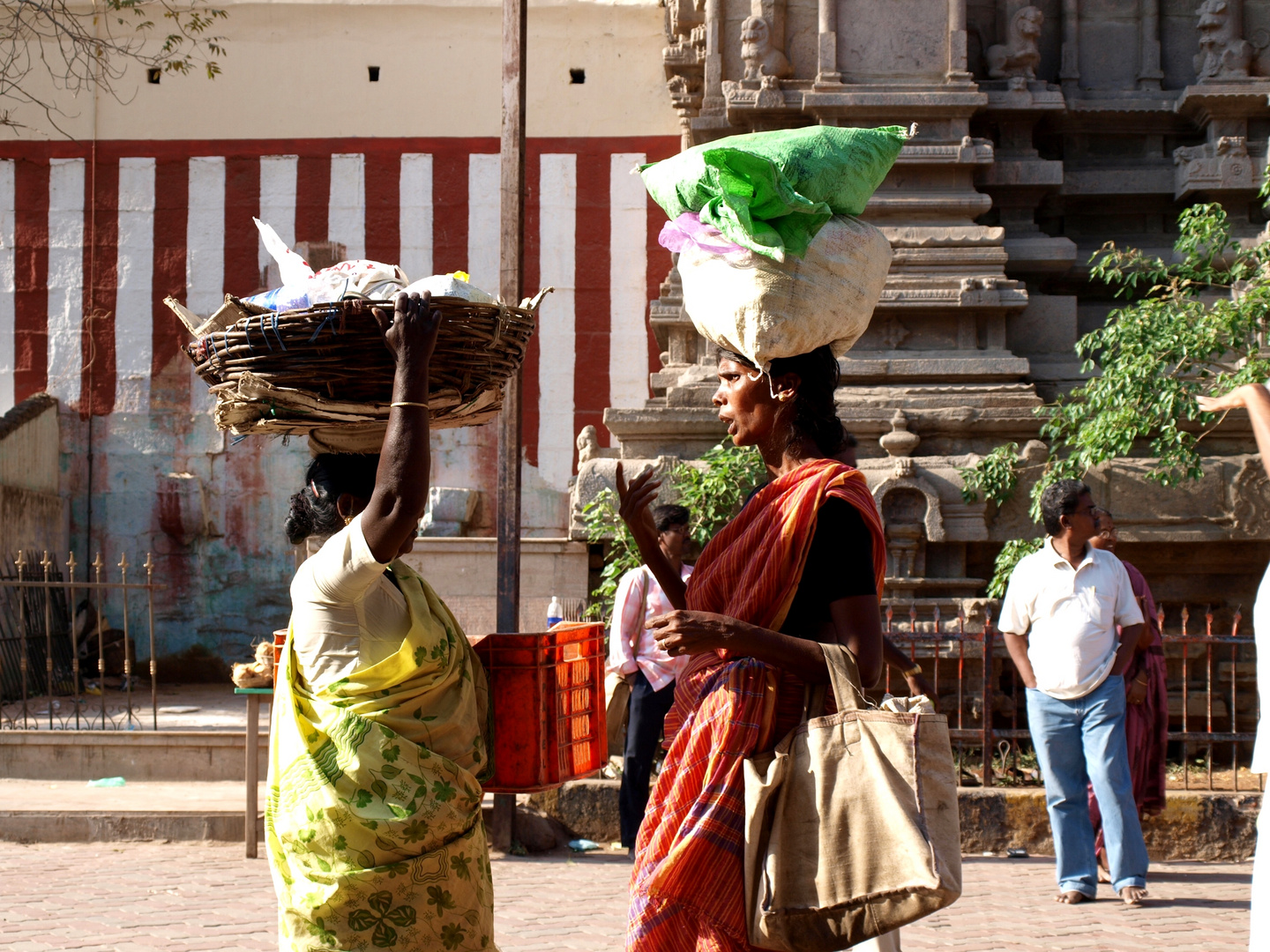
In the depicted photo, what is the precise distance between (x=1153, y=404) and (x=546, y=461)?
22.8 ft

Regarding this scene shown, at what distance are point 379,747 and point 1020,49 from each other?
9458 millimetres

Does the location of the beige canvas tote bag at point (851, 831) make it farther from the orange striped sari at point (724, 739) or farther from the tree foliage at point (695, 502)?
the tree foliage at point (695, 502)

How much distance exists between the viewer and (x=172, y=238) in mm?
13680

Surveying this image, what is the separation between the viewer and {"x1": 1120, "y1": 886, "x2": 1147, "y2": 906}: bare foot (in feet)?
18.2

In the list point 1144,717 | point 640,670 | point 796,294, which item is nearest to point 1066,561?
point 1144,717

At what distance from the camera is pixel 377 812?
8.36 ft

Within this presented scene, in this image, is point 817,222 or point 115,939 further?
point 115,939

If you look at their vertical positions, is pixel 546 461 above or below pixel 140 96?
below

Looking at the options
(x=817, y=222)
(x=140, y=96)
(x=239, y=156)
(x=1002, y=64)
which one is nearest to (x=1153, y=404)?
(x=1002, y=64)

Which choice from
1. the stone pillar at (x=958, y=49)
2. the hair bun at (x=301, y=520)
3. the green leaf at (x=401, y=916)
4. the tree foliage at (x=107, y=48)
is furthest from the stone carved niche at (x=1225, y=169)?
the tree foliage at (x=107, y=48)

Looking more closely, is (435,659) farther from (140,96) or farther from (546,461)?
(140,96)

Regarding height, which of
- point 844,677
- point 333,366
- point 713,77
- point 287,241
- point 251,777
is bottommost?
point 251,777

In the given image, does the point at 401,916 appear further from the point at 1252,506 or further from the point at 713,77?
the point at 713,77

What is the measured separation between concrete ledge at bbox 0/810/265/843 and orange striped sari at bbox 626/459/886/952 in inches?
188
